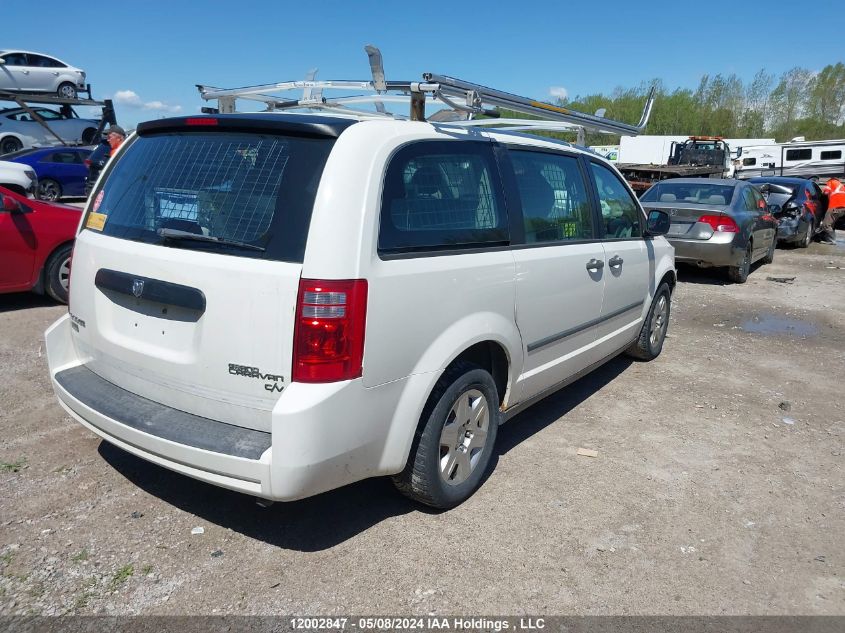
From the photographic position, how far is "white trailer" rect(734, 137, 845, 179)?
2775 centimetres

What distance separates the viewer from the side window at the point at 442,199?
291 cm

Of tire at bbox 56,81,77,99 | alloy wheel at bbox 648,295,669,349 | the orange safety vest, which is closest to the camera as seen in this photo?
alloy wheel at bbox 648,295,669,349

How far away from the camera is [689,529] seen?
3.34 meters

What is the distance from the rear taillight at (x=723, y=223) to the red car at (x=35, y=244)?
842cm

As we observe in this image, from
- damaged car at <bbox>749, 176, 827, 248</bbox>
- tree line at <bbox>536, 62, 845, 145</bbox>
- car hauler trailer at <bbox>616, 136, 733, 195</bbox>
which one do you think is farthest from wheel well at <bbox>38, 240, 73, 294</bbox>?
tree line at <bbox>536, 62, 845, 145</bbox>

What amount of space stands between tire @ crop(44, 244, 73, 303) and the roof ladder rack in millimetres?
3146

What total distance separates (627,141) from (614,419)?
121 feet

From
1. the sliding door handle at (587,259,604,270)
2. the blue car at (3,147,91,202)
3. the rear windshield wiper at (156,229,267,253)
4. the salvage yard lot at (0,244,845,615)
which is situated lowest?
the salvage yard lot at (0,244,845,615)

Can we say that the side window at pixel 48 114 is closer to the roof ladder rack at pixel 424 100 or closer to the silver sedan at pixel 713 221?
the silver sedan at pixel 713 221

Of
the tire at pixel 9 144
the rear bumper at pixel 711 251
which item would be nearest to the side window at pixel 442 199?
the rear bumper at pixel 711 251

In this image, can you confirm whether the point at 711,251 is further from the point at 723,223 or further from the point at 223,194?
the point at 223,194

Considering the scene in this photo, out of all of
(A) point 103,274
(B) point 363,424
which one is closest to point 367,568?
(B) point 363,424

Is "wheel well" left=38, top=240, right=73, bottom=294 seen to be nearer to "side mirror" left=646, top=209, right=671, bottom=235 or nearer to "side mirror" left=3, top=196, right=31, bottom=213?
"side mirror" left=3, top=196, right=31, bottom=213

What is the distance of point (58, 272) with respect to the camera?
6977 mm
